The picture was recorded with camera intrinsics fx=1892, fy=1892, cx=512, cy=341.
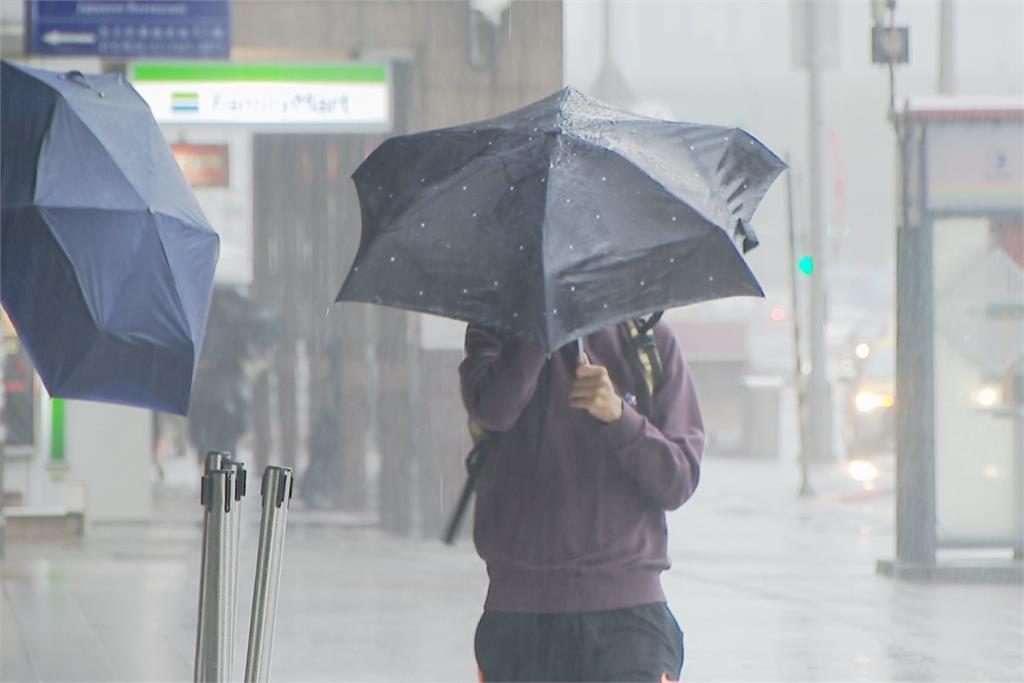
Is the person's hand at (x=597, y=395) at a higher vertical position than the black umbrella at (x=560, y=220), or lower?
lower

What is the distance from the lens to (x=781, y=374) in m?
36.3

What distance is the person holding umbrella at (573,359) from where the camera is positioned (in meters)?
3.39

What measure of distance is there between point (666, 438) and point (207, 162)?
12.3m

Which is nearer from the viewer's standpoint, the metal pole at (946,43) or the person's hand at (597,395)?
the person's hand at (597,395)

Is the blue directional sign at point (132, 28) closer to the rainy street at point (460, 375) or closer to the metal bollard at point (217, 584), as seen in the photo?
the rainy street at point (460, 375)

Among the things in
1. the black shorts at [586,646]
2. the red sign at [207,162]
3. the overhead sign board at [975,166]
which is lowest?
the black shorts at [586,646]

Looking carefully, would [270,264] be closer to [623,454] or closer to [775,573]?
[775,573]

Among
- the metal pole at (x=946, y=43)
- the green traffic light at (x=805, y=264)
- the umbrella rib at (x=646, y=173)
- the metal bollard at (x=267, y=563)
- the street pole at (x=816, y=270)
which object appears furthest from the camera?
the street pole at (x=816, y=270)

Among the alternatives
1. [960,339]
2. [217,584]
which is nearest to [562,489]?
[217,584]

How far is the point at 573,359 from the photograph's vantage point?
3500 millimetres

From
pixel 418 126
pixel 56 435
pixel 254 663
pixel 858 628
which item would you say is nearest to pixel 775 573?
pixel 858 628

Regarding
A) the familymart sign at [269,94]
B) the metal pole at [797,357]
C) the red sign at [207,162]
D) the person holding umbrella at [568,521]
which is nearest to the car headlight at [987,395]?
the familymart sign at [269,94]

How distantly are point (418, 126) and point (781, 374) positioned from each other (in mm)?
24188

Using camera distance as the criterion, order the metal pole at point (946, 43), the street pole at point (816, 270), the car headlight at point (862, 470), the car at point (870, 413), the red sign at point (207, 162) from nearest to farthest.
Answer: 1. the red sign at point (207, 162)
2. the car headlight at point (862, 470)
3. the metal pole at point (946, 43)
4. the car at point (870, 413)
5. the street pole at point (816, 270)
